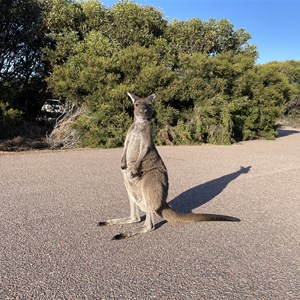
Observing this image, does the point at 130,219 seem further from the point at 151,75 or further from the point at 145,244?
the point at 151,75

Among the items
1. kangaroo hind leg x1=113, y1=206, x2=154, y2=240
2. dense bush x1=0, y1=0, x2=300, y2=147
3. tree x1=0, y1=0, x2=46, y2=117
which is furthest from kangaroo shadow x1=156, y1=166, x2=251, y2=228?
tree x1=0, y1=0, x2=46, y2=117

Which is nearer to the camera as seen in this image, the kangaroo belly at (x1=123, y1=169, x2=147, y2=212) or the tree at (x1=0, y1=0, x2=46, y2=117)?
the kangaroo belly at (x1=123, y1=169, x2=147, y2=212)

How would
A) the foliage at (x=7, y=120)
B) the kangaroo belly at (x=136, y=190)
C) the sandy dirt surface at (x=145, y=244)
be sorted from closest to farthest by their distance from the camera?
the sandy dirt surface at (x=145, y=244) < the kangaroo belly at (x=136, y=190) < the foliage at (x=7, y=120)

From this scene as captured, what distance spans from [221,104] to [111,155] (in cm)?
722

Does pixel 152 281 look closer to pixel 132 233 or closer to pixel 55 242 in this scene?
pixel 132 233

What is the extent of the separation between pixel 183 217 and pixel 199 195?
200 centimetres

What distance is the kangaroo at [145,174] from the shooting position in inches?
159

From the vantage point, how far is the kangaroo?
404 cm

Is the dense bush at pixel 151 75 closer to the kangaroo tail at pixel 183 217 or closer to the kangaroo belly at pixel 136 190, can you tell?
the kangaroo belly at pixel 136 190

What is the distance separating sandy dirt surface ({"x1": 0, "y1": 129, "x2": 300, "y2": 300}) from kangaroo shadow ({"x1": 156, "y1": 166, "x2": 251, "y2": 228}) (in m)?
0.02

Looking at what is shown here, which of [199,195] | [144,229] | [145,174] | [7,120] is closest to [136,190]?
[145,174]

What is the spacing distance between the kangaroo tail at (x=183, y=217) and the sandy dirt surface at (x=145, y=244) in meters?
0.13

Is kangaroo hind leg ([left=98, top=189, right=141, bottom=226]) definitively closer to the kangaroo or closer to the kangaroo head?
the kangaroo

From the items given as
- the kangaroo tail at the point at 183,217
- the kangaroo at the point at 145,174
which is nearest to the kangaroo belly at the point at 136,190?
the kangaroo at the point at 145,174
